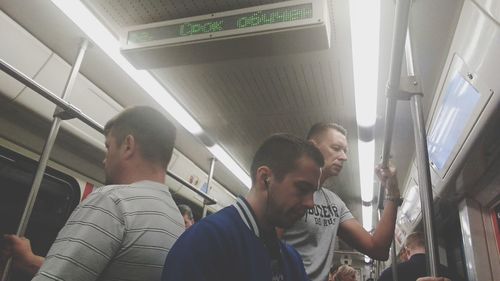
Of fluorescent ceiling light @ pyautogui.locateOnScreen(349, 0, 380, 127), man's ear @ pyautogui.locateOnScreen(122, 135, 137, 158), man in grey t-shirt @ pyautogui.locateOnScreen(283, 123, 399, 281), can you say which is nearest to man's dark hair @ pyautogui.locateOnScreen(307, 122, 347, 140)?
man in grey t-shirt @ pyautogui.locateOnScreen(283, 123, 399, 281)

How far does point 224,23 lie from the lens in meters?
2.28

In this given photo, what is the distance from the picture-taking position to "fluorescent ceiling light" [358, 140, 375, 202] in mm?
4023

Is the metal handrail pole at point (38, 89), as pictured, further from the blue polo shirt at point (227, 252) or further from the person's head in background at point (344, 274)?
the person's head in background at point (344, 274)

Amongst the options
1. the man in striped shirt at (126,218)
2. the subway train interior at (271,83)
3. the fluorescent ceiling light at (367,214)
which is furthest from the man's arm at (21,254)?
the fluorescent ceiling light at (367,214)

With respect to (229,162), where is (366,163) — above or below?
below

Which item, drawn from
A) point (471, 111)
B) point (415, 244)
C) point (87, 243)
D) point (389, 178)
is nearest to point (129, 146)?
point (87, 243)

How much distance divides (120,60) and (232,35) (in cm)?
109

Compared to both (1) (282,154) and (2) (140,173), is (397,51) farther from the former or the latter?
(2) (140,173)

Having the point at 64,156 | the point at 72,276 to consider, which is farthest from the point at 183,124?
the point at 72,276

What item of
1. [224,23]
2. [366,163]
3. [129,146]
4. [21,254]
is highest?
[366,163]

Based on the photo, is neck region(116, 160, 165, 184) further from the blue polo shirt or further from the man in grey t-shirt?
the man in grey t-shirt

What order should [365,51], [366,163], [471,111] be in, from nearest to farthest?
[471,111] < [365,51] < [366,163]

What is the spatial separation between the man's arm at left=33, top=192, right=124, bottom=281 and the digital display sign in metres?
1.40

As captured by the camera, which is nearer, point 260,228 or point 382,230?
point 260,228
